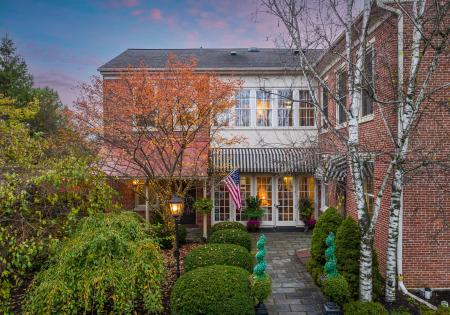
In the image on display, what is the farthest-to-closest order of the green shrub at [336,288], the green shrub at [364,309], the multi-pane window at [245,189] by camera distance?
the multi-pane window at [245,189] < the green shrub at [336,288] < the green shrub at [364,309]

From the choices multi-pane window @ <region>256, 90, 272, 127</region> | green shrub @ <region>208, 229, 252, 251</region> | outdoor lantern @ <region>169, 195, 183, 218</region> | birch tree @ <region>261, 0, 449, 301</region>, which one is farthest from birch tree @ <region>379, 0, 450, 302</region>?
multi-pane window @ <region>256, 90, 272, 127</region>

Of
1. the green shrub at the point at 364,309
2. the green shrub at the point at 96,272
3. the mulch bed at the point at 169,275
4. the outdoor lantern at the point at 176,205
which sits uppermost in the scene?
the outdoor lantern at the point at 176,205

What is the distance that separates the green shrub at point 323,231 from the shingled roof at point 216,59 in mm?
8824

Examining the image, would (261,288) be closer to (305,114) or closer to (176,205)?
(176,205)

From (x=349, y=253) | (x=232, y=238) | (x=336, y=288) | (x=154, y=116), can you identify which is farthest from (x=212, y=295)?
(x=154, y=116)

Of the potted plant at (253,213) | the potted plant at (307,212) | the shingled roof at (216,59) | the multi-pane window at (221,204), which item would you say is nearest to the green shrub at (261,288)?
the potted plant at (253,213)

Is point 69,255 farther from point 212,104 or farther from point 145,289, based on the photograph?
point 212,104

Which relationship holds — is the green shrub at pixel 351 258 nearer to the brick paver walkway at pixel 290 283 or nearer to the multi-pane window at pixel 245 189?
the brick paver walkway at pixel 290 283

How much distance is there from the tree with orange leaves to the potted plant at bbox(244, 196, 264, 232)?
165 inches

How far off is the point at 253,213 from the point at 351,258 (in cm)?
870

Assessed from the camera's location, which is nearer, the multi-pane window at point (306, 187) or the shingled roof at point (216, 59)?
the shingled roof at point (216, 59)

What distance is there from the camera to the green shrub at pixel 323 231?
31.9 feet

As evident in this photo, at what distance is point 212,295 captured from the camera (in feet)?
20.5

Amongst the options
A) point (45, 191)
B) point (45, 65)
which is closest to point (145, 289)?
point (45, 191)
